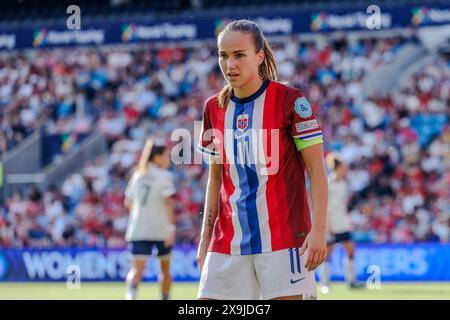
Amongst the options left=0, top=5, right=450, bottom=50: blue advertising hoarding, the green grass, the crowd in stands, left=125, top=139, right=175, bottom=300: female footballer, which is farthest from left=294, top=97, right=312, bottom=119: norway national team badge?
the crowd in stands

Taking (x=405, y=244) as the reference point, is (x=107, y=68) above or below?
above

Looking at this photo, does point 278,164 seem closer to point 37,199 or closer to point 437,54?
point 37,199

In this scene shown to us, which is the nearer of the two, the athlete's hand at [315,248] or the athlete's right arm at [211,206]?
the athlete's hand at [315,248]

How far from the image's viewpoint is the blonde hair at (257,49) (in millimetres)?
5840

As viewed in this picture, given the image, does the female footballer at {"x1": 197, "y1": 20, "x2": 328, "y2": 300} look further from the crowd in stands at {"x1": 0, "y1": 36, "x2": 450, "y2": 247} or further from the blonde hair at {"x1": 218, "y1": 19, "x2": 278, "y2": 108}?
the crowd in stands at {"x1": 0, "y1": 36, "x2": 450, "y2": 247}

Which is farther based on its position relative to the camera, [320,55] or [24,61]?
[24,61]

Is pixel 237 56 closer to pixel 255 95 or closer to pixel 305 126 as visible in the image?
pixel 255 95

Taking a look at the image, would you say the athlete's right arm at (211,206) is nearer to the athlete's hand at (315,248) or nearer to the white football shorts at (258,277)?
the white football shorts at (258,277)

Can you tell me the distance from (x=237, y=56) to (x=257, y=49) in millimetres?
155

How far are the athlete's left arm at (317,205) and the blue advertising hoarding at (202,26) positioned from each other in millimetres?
12160

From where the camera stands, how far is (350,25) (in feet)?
58.8

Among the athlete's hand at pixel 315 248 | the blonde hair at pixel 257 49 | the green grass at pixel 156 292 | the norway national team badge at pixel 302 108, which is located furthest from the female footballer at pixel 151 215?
the athlete's hand at pixel 315 248
